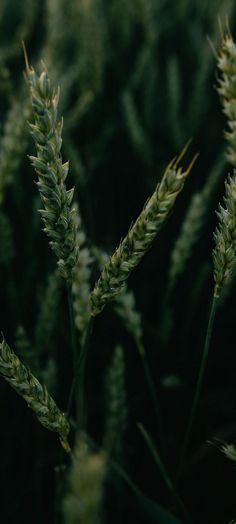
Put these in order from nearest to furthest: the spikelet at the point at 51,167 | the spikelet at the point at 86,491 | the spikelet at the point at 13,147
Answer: the spikelet at the point at 86,491
the spikelet at the point at 51,167
the spikelet at the point at 13,147

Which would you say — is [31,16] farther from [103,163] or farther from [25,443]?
[25,443]

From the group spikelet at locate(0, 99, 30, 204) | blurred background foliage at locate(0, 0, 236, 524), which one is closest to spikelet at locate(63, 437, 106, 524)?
blurred background foliage at locate(0, 0, 236, 524)

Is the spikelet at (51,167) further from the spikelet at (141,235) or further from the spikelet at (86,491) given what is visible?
the spikelet at (86,491)

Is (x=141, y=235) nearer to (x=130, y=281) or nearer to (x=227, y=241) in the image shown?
(x=227, y=241)

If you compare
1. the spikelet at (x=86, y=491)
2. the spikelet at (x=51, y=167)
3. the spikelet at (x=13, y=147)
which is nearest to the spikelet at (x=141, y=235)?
the spikelet at (x=51, y=167)

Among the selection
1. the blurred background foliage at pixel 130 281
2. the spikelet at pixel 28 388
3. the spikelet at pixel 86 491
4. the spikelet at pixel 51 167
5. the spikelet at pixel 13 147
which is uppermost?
the spikelet at pixel 51 167

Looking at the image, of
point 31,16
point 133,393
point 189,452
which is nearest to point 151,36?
point 31,16

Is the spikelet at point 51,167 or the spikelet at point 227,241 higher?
the spikelet at point 51,167

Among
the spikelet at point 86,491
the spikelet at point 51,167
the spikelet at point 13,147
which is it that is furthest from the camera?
the spikelet at point 13,147
